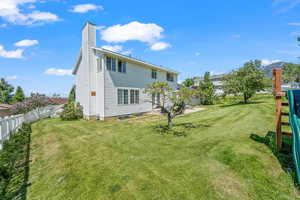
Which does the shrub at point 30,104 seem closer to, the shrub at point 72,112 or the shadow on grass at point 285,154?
the shrub at point 72,112

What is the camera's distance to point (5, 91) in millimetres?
36375

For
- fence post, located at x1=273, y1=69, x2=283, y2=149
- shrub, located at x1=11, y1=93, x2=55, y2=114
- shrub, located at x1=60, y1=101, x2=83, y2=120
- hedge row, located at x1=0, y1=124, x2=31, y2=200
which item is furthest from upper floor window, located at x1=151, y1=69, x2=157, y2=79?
fence post, located at x1=273, y1=69, x2=283, y2=149

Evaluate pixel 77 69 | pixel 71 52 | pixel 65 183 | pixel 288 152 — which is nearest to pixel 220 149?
pixel 288 152

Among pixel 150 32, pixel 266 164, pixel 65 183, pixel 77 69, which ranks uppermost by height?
pixel 150 32

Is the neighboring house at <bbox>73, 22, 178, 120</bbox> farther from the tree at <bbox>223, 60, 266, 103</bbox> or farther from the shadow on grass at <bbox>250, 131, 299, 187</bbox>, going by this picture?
the tree at <bbox>223, 60, 266, 103</bbox>

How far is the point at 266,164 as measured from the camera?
362cm

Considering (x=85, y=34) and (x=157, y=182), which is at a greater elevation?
(x=85, y=34)

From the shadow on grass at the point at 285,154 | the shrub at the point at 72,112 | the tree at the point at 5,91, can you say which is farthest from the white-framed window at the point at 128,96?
the tree at the point at 5,91

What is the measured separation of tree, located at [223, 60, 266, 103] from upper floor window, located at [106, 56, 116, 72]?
15.4 metres

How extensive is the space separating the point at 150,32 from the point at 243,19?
1297cm

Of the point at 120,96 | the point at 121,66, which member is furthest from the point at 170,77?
the point at 120,96

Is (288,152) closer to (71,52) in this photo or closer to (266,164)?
(266,164)

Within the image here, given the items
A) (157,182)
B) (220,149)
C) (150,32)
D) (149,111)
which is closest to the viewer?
(157,182)

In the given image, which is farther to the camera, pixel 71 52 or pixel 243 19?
pixel 71 52
